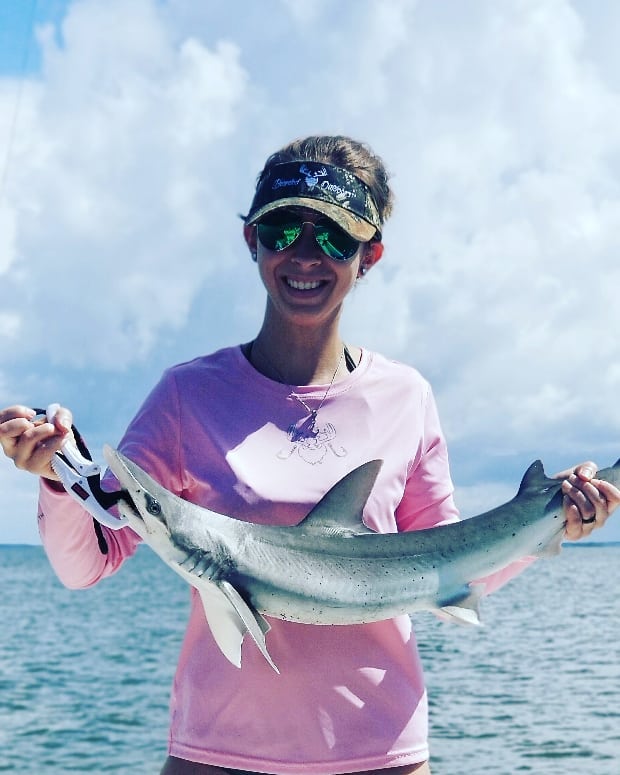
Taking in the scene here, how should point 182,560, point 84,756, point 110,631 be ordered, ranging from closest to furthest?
point 182,560
point 84,756
point 110,631

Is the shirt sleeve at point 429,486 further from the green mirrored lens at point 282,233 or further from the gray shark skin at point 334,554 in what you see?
the green mirrored lens at point 282,233

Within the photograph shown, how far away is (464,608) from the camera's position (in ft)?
10.4

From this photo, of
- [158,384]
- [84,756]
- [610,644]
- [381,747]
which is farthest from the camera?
[610,644]

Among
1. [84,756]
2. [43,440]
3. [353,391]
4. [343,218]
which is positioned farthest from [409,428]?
[84,756]

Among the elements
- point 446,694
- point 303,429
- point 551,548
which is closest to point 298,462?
point 303,429

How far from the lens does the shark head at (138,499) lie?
2.58m

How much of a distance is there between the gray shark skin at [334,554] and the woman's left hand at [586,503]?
0.12 feet

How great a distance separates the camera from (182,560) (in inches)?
106

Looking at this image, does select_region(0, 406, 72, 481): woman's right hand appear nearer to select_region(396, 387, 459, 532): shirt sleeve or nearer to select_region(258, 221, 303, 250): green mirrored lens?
select_region(258, 221, 303, 250): green mirrored lens

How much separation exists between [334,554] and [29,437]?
921mm

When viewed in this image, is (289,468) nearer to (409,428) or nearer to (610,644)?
(409,428)

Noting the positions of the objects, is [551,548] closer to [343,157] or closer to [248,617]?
[248,617]

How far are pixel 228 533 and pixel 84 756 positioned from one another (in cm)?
1413

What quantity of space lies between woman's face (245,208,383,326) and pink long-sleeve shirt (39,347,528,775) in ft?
0.75
